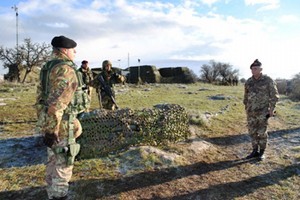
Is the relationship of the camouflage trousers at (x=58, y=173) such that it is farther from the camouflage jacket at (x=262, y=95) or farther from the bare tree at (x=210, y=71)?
the bare tree at (x=210, y=71)

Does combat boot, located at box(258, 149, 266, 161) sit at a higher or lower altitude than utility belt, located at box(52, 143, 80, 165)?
lower

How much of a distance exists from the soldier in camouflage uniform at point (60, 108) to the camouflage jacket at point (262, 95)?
13.5 ft

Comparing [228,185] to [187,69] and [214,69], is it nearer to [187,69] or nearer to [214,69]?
[187,69]

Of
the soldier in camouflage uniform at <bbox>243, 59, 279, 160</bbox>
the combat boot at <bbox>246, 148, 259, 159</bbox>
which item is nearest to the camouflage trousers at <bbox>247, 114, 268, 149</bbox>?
the soldier in camouflage uniform at <bbox>243, 59, 279, 160</bbox>

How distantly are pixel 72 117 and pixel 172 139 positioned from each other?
3522 millimetres

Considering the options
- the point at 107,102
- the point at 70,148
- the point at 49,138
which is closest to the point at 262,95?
the point at 107,102

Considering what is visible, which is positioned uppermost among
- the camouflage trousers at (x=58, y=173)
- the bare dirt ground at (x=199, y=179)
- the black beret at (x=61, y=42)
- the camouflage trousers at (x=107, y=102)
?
the black beret at (x=61, y=42)

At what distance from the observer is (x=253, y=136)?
7258 millimetres

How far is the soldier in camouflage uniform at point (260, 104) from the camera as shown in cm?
703

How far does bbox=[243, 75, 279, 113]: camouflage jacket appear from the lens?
7.01 m

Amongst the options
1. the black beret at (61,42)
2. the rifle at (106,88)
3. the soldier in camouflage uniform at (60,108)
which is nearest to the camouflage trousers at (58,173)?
the soldier in camouflage uniform at (60,108)

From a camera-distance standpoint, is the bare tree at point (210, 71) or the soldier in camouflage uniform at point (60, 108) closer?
the soldier in camouflage uniform at point (60, 108)

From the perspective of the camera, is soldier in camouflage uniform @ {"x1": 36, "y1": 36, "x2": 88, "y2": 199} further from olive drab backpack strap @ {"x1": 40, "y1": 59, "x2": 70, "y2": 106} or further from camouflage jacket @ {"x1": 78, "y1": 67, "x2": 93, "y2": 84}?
camouflage jacket @ {"x1": 78, "y1": 67, "x2": 93, "y2": 84}

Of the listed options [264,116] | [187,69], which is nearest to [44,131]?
[264,116]
